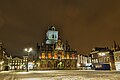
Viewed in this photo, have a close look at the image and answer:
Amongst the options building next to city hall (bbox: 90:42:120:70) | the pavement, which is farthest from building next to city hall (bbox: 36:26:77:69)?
the pavement

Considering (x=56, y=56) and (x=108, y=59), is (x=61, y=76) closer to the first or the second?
(x=108, y=59)

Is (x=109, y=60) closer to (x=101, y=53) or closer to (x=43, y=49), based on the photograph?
(x=101, y=53)

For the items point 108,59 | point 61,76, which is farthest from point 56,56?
point 61,76

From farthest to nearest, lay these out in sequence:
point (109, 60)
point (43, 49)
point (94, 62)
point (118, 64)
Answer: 1. point (43, 49)
2. point (94, 62)
3. point (109, 60)
4. point (118, 64)

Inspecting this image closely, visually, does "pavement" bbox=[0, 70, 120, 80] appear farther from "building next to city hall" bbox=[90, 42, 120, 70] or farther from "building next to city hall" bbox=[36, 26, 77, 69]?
"building next to city hall" bbox=[36, 26, 77, 69]

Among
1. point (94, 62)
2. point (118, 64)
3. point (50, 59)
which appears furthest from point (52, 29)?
point (118, 64)

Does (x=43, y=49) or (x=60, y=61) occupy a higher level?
(x=43, y=49)

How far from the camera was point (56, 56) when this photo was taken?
9125cm

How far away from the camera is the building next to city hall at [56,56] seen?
87188 millimetres

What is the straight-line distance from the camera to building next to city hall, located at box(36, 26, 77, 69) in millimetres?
87188

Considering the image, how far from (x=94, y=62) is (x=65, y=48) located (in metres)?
19.2

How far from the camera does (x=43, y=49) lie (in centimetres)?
9075

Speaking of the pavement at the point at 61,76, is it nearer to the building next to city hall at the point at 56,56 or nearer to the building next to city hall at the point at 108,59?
the building next to city hall at the point at 108,59

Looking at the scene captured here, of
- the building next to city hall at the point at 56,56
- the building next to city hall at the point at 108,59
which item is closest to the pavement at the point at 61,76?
the building next to city hall at the point at 108,59
